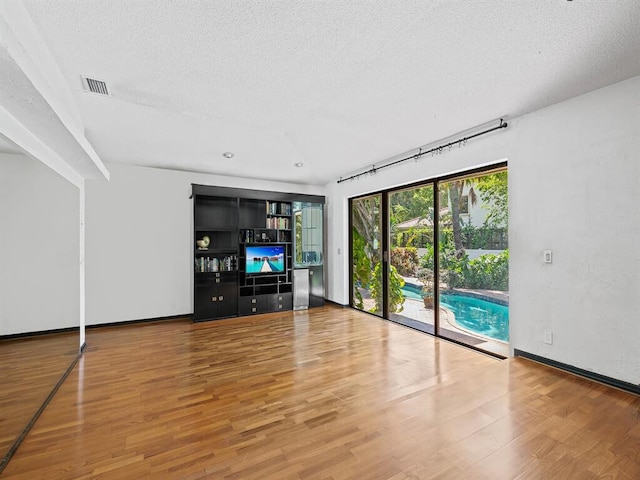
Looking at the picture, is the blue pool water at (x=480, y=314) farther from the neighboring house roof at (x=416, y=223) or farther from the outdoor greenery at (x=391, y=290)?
the neighboring house roof at (x=416, y=223)

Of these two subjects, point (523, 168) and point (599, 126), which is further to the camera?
point (523, 168)

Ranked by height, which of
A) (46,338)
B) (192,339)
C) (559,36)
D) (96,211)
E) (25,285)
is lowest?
(192,339)

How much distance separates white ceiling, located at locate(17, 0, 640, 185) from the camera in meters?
1.75

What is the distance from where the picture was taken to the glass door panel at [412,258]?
168 inches

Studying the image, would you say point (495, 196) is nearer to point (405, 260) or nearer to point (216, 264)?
point (405, 260)

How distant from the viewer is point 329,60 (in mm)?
2223

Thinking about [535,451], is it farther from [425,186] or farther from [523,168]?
[425,186]

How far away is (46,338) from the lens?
2.70m

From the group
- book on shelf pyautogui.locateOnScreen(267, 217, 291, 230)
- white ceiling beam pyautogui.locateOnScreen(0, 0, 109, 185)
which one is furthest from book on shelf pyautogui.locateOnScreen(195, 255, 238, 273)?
white ceiling beam pyautogui.locateOnScreen(0, 0, 109, 185)

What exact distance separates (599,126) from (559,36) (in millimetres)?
1100

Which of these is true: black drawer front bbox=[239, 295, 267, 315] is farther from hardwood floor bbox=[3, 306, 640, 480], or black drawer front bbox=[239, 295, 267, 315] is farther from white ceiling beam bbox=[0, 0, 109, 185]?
white ceiling beam bbox=[0, 0, 109, 185]

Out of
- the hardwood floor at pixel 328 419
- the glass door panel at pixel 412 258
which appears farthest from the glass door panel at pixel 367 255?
the hardwood floor at pixel 328 419

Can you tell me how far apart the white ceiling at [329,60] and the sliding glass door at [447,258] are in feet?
2.92

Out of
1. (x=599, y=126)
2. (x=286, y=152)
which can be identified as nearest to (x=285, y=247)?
(x=286, y=152)
